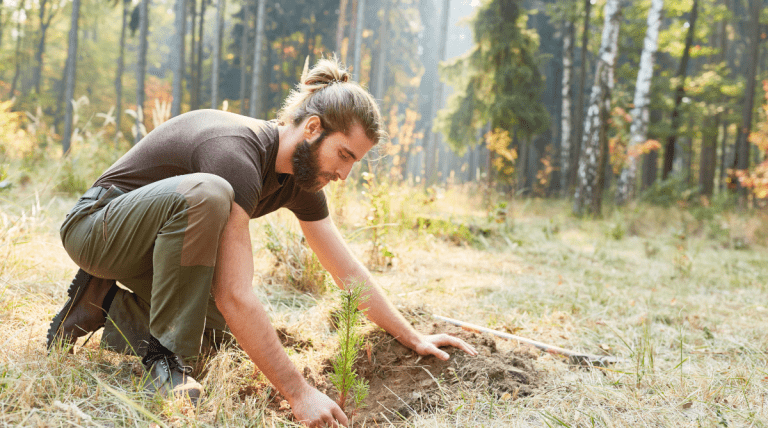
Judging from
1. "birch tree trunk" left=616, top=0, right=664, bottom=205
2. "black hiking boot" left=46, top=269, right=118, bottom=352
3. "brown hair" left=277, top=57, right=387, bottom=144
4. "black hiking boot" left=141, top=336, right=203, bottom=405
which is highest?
"birch tree trunk" left=616, top=0, right=664, bottom=205

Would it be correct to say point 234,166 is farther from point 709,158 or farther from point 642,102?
point 709,158

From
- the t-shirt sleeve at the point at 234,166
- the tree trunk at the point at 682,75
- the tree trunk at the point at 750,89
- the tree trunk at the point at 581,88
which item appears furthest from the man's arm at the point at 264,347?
the tree trunk at the point at 581,88

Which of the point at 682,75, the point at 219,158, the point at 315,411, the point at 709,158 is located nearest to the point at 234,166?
the point at 219,158

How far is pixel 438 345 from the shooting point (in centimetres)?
199

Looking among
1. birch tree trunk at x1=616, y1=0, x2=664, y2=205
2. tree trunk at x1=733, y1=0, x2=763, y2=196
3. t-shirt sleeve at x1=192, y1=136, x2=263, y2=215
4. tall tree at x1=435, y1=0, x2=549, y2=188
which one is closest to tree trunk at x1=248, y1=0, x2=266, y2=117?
tall tree at x1=435, y1=0, x2=549, y2=188

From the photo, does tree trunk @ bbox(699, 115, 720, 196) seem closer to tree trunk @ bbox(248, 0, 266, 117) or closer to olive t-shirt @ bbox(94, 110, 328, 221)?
tree trunk @ bbox(248, 0, 266, 117)

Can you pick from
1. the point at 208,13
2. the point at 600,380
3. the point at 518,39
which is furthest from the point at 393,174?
the point at 208,13

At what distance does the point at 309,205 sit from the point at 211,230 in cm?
62

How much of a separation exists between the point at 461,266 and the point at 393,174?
1575 mm

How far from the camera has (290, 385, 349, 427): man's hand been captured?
144cm

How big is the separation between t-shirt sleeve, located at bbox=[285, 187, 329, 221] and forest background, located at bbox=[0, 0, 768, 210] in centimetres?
62

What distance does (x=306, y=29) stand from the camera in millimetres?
21844

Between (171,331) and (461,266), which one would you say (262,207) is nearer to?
(171,331)

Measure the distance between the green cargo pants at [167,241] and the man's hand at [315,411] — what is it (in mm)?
428
